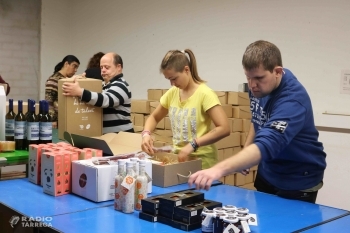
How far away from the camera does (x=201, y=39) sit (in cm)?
481

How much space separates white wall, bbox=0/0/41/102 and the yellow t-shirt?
4373mm

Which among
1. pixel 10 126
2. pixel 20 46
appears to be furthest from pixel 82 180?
pixel 20 46

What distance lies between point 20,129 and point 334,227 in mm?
1851

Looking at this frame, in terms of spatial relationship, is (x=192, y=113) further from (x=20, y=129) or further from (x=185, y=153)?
(x=20, y=129)

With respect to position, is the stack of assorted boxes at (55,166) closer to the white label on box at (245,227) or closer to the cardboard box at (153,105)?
the white label on box at (245,227)

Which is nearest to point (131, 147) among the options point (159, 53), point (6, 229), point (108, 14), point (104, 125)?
point (104, 125)

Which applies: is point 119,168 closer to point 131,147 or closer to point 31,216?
point 31,216

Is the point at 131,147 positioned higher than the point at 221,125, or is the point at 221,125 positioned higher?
the point at 221,125

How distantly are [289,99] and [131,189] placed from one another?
775mm

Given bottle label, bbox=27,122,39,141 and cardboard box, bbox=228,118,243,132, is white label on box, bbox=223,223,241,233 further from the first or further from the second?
cardboard box, bbox=228,118,243,132

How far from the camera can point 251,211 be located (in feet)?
5.93

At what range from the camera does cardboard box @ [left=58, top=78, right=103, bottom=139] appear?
2.83 m

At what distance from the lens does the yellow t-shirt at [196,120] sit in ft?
8.56

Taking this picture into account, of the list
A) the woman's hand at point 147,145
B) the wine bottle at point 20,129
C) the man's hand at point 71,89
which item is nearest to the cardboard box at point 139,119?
the man's hand at point 71,89
